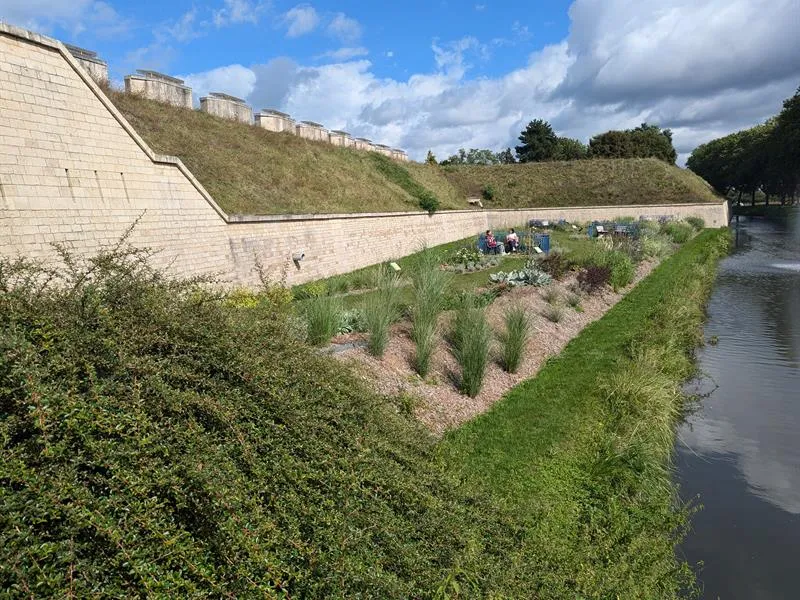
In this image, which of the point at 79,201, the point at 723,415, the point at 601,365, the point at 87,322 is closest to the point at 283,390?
the point at 87,322

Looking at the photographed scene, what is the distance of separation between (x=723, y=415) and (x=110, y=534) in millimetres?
9000

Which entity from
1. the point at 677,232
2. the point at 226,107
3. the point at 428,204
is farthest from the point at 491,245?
the point at 677,232

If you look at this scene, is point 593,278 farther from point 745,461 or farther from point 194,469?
point 194,469

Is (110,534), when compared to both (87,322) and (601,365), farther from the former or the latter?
(601,365)

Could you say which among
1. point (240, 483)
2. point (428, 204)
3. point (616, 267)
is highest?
point (428, 204)

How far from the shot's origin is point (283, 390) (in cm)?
356

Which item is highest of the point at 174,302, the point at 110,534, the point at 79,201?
the point at 79,201

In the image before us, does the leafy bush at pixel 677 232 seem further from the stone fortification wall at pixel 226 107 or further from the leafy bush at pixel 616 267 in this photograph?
the stone fortification wall at pixel 226 107

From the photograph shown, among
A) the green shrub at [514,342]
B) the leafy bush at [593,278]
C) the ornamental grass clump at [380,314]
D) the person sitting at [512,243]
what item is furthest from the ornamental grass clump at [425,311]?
the person sitting at [512,243]

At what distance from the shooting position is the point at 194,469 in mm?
2664

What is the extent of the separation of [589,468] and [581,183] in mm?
44956

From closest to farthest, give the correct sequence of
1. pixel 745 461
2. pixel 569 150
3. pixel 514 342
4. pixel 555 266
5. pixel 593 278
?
pixel 745 461 → pixel 514 342 → pixel 593 278 → pixel 555 266 → pixel 569 150

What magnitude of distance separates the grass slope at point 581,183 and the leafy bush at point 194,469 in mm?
42045

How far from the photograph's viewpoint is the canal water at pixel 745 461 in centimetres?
504
